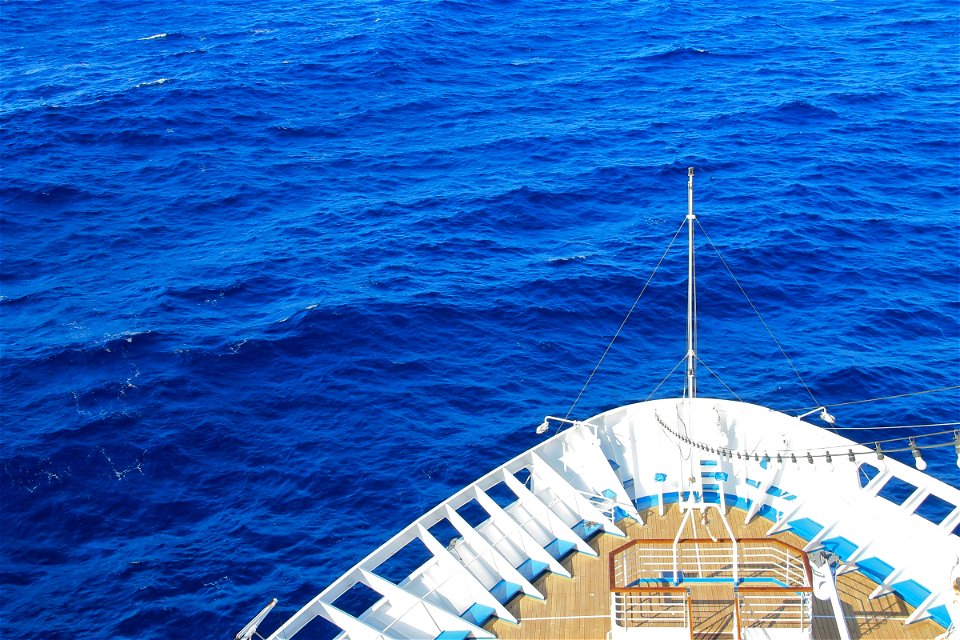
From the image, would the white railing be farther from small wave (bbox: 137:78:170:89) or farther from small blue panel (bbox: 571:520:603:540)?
small wave (bbox: 137:78:170:89)

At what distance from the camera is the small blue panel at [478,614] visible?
130ft

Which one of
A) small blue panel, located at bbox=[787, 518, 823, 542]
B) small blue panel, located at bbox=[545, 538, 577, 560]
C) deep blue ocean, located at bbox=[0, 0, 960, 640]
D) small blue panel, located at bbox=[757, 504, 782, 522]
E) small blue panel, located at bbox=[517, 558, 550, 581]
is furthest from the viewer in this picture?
deep blue ocean, located at bbox=[0, 0, 960, 640]

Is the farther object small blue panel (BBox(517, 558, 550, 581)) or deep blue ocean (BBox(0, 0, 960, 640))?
deep blue ocean (BBox(0, 0, 960, 640))

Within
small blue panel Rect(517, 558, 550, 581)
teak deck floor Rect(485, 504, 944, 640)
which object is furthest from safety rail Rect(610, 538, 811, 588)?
small blue panel Rect(517, 558, 550, 581)

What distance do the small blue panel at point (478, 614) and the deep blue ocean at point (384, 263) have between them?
43.2ft

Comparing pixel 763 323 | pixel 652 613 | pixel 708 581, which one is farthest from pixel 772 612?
pixel 763 323

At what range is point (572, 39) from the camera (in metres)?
125

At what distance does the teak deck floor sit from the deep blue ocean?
14.8 metres

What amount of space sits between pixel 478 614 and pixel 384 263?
43.2 metres

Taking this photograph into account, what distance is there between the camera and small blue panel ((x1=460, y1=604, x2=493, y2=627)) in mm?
39719

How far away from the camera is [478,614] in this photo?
40.0 m

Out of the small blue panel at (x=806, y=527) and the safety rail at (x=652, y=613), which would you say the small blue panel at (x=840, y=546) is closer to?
the small blue panel at (x=806, y=527)

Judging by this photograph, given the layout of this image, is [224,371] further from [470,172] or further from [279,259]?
[470,172]

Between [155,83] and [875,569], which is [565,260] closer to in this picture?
[875,569]
